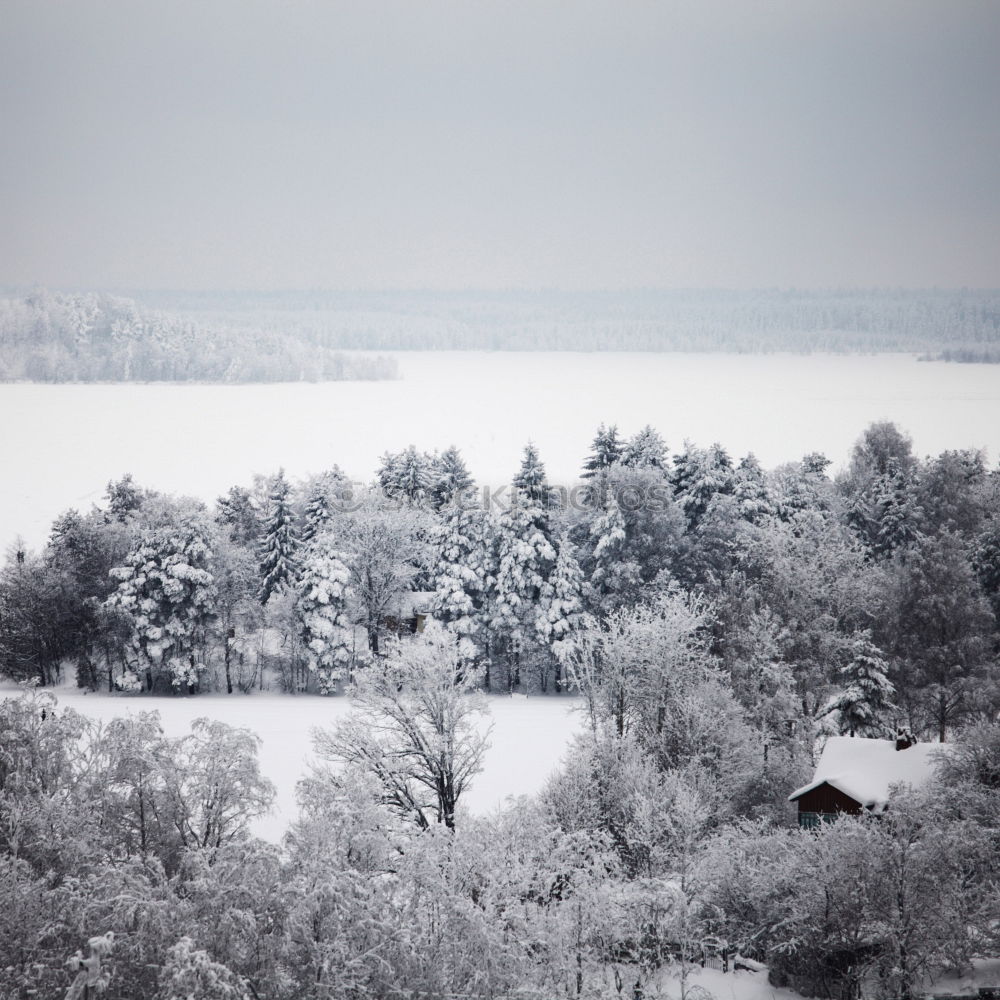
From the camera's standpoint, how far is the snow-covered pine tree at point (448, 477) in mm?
62225

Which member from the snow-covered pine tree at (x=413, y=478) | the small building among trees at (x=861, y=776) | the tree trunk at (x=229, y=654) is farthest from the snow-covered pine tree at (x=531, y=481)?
the small building among trees at (x=861, y=776)

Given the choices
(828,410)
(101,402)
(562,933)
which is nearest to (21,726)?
(562,933)

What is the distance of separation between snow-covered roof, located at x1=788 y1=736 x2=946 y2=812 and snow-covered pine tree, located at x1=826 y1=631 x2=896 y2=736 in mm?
4365

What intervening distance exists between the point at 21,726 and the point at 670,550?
33.6 meters

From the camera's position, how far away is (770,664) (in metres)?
34.1

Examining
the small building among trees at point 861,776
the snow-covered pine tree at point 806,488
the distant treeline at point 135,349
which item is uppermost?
the distant treeline at point 135,349

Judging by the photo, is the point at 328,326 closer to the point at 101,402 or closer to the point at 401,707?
the point at 101,402

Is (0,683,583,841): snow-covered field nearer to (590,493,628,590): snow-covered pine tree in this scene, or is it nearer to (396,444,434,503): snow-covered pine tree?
(590,493,628,590): snow-covered pine tree

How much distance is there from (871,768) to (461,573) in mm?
25048

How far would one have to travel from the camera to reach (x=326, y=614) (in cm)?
4775

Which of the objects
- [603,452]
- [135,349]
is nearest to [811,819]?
[603,452]

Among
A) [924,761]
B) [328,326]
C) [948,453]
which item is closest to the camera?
[924,761]

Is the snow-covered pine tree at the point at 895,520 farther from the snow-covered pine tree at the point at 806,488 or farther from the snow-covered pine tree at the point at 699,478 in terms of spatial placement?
the snow-covered pine tree at the point at 699,478

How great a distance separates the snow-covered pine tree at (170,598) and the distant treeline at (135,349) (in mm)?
36906
